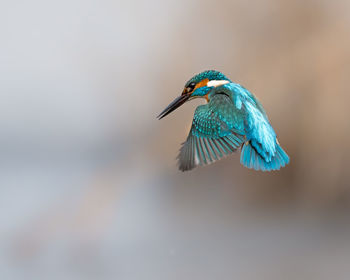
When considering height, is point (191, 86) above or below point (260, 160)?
above

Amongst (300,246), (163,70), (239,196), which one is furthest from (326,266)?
(163,70)

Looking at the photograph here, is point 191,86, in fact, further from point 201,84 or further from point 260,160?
point 260,160

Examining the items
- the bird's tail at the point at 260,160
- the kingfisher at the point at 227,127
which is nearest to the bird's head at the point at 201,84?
the kingfisher at the point at 227,127

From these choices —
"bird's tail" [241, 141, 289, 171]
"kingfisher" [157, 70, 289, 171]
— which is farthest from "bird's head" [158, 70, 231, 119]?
"bird's tail" [241, 141, 289, 171]

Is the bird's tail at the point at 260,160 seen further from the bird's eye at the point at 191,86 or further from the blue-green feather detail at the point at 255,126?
the bird's eye at the point at 191,86

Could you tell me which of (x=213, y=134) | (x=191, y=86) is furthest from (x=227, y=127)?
(x=191, y=86)

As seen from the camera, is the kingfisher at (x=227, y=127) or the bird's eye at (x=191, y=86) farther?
the bird's eye at (x=191, y=86)

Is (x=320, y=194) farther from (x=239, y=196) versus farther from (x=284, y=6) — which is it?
(x=284, y=6)

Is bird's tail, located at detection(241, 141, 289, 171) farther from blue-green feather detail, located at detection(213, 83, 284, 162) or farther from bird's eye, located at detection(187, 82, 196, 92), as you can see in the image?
bird's eye, located at detection(187, 82, 196, 92)
